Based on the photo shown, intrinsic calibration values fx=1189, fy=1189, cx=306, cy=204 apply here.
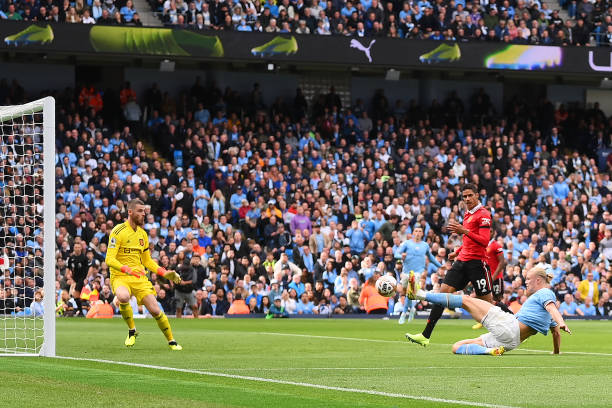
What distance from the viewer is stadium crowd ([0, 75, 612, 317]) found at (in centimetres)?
3045

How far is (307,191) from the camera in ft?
115

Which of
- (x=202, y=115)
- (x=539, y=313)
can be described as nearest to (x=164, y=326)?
(x=539, y=313)

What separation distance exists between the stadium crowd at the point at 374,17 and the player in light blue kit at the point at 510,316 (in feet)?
75.2

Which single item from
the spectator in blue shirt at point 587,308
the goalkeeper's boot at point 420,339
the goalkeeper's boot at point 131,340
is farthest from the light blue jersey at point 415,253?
the goalkeeper's boot at point 131,340

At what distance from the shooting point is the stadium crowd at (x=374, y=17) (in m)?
35.2

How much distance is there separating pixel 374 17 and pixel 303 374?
91.8 ft

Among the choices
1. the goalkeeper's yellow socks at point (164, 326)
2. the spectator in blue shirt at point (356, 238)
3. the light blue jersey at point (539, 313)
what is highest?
the light blue jersey at point (539, 313)

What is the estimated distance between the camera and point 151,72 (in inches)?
1574

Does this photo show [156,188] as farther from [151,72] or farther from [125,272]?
[125,272]

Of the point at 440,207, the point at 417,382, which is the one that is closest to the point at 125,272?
the point at 417,382

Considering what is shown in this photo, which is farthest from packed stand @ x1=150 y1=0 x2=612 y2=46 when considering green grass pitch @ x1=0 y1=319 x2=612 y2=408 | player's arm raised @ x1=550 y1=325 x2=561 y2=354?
player's arm raised @ x1=550 y1=325 x2=561 y2=354

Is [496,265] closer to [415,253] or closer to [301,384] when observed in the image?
[415,253]

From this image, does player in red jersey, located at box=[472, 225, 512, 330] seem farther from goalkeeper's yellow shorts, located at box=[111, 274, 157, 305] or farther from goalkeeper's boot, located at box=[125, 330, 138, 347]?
goalkeeper's boot, located at box=[125, 330, 138, 347]

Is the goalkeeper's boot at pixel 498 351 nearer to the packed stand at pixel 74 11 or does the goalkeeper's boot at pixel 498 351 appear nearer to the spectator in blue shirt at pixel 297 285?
the spectator in blue shirt at pixel 297 285
